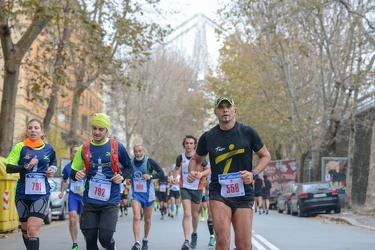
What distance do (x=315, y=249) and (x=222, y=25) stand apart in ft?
82.4

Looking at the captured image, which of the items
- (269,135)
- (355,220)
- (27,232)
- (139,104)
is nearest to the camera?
(27,232)

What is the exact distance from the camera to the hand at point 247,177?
7.91m

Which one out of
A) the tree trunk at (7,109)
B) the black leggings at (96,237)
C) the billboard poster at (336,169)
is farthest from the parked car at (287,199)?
the black leggings at (96,237)

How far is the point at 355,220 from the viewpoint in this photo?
24312 mm

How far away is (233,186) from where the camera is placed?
8.02m

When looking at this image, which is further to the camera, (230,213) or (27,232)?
(27,232)

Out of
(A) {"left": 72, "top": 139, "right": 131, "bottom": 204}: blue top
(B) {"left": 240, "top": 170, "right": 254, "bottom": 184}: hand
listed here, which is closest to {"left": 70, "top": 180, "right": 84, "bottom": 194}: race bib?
(A) {"left": 72, "top": 139, "right": 131, "bottom": 204}: blue top

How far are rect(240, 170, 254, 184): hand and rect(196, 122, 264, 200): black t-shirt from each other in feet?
0.47

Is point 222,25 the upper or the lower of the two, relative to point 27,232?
upper

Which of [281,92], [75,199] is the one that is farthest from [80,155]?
[281,92]

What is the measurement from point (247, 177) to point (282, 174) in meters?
39.4

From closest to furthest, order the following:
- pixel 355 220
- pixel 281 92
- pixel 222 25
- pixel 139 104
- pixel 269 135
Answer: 1. pixel 355 220
2. pixel 222 25
3. pixel 281 92
4. pixel 269 135
5. pixel 139 104

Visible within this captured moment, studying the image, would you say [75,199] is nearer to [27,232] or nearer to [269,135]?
[27,232]

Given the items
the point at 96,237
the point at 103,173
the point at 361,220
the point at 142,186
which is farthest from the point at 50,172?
the point at 361,220
